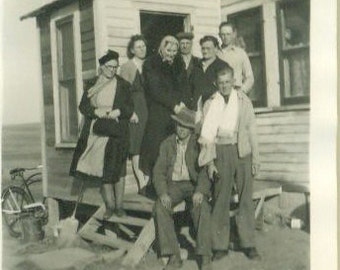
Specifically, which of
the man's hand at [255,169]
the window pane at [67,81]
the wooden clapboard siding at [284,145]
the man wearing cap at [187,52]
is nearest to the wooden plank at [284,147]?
the wooden clapboard siding at [284,145]

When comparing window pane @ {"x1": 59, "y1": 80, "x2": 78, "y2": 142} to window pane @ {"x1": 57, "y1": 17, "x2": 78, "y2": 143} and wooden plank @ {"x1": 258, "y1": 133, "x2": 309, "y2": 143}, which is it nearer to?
window pane @ {"x1": 57, "y1": 17, "x2": 78, "y2": 143}

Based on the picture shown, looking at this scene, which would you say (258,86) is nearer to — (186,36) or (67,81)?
(186,36)

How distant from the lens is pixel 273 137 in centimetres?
218

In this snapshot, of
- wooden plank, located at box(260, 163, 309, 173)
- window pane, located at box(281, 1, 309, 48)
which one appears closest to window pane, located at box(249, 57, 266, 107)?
window pane, located at box(281, 1, 309, 48)

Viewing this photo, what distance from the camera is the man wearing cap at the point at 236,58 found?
2.10 meters

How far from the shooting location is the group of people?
201 cm

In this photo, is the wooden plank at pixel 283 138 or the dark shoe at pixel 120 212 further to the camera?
the dark shoe at pixel 120 212

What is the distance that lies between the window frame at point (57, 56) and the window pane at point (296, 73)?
76 centimetres

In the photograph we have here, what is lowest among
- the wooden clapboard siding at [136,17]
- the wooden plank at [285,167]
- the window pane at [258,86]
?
the wooden plank at [285,167]

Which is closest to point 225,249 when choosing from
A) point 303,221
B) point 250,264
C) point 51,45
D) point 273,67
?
point 250,264

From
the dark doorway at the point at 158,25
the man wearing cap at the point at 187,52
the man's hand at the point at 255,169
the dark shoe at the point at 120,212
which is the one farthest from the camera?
the dark doorway at the point at 158,25

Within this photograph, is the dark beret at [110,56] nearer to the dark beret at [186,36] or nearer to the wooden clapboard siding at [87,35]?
the wooden clapboard siding at [87,35]

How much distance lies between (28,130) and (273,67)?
91 cm

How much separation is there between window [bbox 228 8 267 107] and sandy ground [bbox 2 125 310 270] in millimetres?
467
